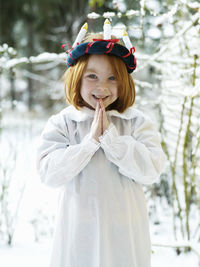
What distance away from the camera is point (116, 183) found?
1.40 metres

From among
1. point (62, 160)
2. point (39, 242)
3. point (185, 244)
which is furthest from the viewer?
point (39, 242)

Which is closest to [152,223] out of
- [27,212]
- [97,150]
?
[27,212]

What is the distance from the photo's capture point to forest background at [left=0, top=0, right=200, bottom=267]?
2.15 metres

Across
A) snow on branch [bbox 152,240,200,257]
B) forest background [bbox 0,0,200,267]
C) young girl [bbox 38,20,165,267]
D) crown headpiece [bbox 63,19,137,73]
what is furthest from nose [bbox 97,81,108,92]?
snow on branch [bbox 152,240,200,257]

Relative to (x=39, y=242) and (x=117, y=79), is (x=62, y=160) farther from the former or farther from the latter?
(x=39, y=242)

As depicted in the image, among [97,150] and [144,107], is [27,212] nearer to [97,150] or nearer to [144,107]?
[144,107]

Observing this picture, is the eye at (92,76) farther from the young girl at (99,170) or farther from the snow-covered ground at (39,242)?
the snow-covered ground at (39,242)

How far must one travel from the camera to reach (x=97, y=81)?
4.58 feet

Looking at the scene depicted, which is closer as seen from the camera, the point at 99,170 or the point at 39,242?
the point at 99,170

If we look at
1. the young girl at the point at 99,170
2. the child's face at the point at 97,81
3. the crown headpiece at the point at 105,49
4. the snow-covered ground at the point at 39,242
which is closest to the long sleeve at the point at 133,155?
the young girl at the point at 99,170

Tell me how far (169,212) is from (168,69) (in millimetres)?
1823

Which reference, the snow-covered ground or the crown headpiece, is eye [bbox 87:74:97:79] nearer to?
the crown headpiece

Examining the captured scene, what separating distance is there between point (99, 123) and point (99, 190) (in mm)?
314

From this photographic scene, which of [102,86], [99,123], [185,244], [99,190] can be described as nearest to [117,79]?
[102,86]
